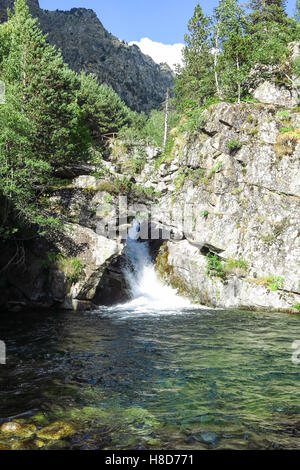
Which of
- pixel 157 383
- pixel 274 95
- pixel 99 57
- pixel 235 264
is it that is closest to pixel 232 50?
pixel 274 95

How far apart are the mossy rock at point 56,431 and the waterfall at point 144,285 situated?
16268mm

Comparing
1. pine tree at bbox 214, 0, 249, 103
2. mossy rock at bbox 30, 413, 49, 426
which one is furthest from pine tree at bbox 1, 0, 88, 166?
mossy rock at bbox 30, 413, 49, 426

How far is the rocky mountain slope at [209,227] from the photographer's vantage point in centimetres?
2198

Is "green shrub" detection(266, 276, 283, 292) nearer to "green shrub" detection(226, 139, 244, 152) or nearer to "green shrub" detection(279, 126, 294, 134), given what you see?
"green shrub" detection(226, 139, 244, 152)

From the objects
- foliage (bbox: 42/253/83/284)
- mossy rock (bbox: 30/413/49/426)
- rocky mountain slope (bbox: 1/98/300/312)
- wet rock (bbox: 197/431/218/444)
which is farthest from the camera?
rocky mountain slope (bbox: 1/98/300/312)

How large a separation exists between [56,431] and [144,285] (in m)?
23.0

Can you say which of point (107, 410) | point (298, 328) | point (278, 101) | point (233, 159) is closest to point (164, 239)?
point (233, 159)

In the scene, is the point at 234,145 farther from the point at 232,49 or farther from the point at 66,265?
the point at 66,265

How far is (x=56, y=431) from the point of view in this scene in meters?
5.97

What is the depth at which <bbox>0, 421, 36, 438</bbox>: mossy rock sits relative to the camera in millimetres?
5794

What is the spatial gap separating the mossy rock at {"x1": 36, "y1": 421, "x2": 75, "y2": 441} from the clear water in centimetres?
20

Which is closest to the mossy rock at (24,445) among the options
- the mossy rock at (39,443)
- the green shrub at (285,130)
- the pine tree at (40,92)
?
the mossy rock at (39,443)

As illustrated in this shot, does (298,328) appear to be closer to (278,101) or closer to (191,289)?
(191,289)

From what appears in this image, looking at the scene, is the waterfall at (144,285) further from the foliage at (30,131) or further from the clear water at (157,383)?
the foliage at (30,131)
